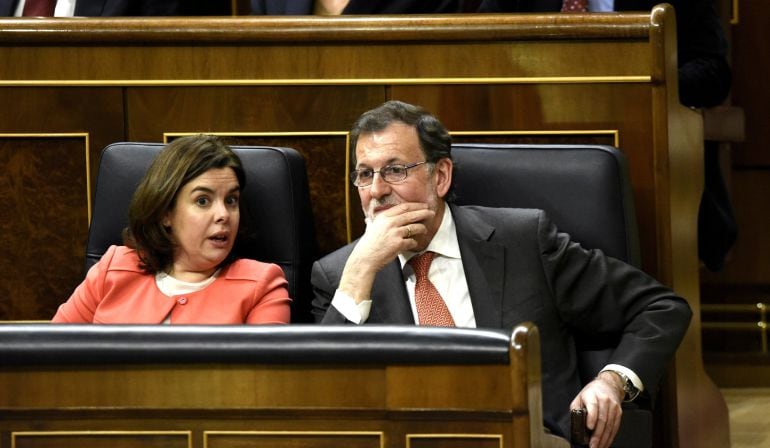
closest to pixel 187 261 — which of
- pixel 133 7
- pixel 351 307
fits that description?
pixel 351 307

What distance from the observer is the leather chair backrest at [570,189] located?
1979mm

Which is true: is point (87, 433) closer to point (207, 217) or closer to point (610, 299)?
point (207, 217)

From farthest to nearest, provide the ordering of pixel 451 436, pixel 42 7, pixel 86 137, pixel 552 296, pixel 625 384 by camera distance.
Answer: pixel 42 7
pixel 86 137
pixel 552 296
pixel 625 384
pixel 451 436

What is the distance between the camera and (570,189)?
6.58 feet

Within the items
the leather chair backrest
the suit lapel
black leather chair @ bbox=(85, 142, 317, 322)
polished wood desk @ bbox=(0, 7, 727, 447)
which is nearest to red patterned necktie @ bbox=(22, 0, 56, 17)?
the suit lapel

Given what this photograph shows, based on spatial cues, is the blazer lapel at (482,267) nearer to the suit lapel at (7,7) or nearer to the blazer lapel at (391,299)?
the blazer lapel at (391,299)

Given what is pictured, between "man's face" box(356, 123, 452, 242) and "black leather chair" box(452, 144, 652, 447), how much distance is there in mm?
79

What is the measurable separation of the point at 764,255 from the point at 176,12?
1814 millimetres

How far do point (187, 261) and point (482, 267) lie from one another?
1.55 feet

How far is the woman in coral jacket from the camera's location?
205 cm

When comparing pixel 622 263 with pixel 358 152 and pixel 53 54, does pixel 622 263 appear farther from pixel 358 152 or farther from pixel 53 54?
pixel 53 54

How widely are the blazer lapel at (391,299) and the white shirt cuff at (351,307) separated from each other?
4 cm

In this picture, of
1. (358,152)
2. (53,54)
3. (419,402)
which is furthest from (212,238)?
(419,402)

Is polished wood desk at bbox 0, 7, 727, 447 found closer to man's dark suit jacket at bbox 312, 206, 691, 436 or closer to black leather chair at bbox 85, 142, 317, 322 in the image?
black leather chair at bbox 85, 142, 317, 322
